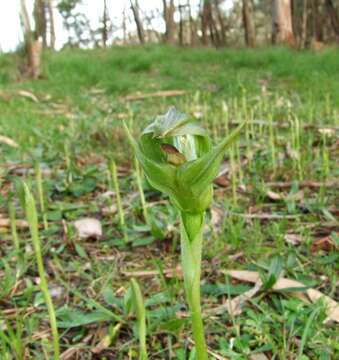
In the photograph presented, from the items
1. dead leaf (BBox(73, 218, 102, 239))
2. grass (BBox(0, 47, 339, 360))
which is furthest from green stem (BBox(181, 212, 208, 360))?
dead leaf (BBox(73, 218, 102, 239))

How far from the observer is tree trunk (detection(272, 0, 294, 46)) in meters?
8.07

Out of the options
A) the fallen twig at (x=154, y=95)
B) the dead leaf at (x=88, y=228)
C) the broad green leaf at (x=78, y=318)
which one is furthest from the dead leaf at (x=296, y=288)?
the fallen twig at (x=154, y=95)

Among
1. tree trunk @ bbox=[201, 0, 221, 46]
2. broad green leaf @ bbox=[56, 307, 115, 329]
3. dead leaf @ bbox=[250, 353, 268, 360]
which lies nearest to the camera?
dead leaf @ bbox=[250, 353, 268, 360]

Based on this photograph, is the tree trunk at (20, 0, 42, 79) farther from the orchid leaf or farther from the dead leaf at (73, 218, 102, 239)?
the orchid leaf

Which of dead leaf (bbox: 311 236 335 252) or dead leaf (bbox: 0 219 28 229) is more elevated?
dead leaf (bbox: 0 219 28 229)

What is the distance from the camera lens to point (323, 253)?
1156mm

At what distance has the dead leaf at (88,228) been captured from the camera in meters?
1.32

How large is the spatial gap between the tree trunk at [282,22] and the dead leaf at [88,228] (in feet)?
23.9

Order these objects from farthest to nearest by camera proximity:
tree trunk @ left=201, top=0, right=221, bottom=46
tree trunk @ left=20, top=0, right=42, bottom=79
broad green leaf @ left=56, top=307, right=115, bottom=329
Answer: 1. tree trunk @ left=201, top=0, right=221, bottom=46
2. tree trunk @ left=20, top=0, right=42, bottom=79
3. broad green leaf @ left=56, top=307, right=115, bottom=329

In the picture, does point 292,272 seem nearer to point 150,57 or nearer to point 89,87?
point 89,87

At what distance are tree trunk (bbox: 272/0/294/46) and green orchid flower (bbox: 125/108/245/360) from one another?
8035 mm

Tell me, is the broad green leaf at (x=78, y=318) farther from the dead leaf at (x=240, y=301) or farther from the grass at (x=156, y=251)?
the dead leaf at (x=240, y=301)

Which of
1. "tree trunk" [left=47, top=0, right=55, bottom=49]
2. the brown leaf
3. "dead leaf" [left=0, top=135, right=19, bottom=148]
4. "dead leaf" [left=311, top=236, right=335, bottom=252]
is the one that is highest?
"tree trunk" [left=47, top=0, right=55, bottom=49]

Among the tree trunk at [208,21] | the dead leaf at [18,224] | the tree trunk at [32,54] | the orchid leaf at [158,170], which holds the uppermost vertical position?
the tree trunk at [208,21]
